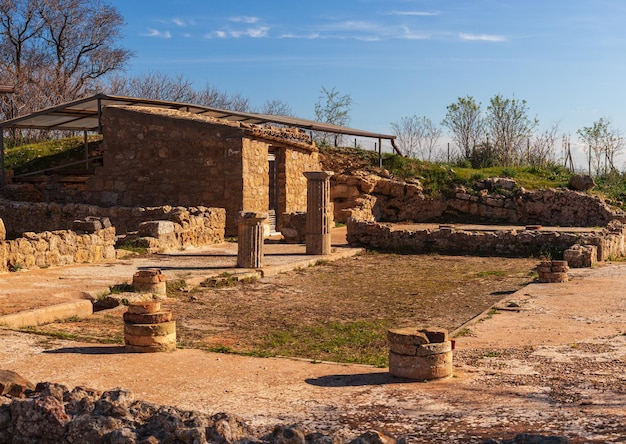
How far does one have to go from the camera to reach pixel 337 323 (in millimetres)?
10516

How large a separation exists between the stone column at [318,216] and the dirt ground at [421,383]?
24.2 feet

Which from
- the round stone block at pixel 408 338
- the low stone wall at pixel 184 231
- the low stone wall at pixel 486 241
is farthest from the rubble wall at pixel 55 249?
the round stone block at pixel 408 338

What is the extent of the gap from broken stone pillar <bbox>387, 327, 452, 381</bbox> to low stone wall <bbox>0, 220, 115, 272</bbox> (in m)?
8.50

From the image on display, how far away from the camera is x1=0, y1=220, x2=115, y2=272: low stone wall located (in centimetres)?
1331

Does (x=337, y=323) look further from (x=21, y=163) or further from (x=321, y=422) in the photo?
(x=21, y=163)

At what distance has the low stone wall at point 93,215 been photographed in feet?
62.6

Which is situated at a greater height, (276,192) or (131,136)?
(131,136)

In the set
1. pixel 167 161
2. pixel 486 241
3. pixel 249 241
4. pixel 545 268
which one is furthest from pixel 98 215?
pixel 545 268

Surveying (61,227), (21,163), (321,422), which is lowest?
(321,422)

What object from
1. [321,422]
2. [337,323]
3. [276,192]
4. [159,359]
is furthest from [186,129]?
[321,422]

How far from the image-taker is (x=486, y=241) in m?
19.6

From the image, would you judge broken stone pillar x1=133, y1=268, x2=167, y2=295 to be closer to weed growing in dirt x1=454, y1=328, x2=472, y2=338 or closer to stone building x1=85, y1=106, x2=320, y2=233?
weed growing in dirt x1=454, y1=328, x2=472, y2=338

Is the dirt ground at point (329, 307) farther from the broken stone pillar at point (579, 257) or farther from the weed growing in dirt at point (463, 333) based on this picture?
the broken stone pillar at point (579, 257)

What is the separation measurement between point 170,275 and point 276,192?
10020 millimetres
